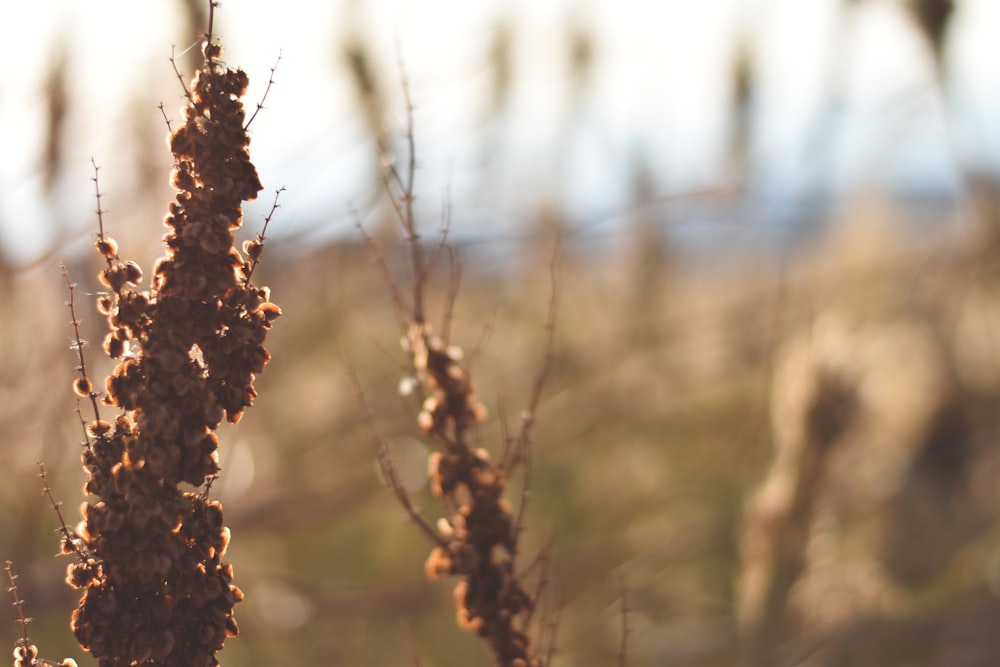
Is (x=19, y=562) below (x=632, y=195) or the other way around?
below

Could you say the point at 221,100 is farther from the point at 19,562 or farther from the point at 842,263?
the point at 842,263

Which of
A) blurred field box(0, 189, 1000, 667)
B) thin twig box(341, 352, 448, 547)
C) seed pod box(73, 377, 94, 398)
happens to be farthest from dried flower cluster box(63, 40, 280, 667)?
blurred field box(0, 189, 1000, 667)

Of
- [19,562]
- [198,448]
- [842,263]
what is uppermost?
[842,263]

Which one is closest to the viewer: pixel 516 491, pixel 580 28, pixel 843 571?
pixel 843 571

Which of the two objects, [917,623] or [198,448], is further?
[917,623]

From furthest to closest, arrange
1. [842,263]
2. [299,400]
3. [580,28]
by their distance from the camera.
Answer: [299,400], [842,263], [580,28]

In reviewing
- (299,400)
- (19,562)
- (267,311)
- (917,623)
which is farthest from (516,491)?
(267,311)

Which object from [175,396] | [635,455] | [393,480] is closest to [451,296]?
[393,480]

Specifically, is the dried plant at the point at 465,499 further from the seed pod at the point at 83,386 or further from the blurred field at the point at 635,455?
the blurred field at the point at 635,455
